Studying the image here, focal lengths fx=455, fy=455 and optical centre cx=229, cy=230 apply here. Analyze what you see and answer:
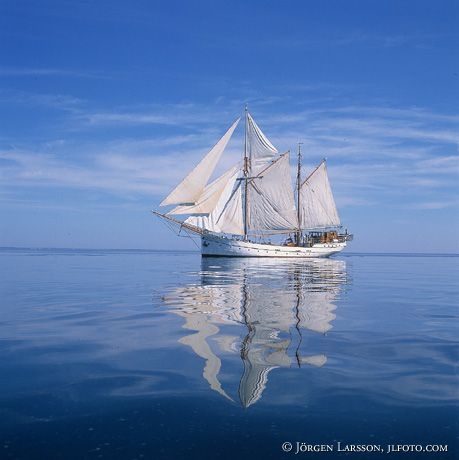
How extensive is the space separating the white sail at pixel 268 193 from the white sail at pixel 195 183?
9553mm

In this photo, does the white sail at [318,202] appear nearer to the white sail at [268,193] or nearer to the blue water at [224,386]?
the white sail at [268,193]

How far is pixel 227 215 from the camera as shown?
227 ft

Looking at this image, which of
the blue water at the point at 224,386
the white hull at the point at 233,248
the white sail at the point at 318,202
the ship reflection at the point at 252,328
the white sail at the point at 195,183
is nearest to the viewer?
the blue water at the point at 224,386

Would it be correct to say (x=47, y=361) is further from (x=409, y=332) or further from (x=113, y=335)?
(x=409, y=332)

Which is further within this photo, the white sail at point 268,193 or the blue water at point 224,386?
the white sail at point 268,193

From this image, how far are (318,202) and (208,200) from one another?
23.9 meters

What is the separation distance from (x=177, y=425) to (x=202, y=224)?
6167 centimetres

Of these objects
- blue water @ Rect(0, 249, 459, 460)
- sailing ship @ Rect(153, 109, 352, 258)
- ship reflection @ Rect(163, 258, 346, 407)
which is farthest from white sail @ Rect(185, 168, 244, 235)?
blue water @ Rect(0, 249, 459, 460)

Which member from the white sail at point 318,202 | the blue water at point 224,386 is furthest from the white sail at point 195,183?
the blue water at point 224,386

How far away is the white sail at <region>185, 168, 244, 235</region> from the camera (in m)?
65.9

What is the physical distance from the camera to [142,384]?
5.45 metres

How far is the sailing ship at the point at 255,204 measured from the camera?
213 feet

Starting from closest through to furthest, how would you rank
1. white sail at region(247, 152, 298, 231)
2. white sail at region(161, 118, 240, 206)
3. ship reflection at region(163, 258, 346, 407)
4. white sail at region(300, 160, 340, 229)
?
1. ship reflection at region(163, 258, 346, 407)
2. white sail at region(161, 118, 240, 206)
3. white sail at region(247, 152, 298, 231)
4. white sail at region(300, 160, 340, 229)

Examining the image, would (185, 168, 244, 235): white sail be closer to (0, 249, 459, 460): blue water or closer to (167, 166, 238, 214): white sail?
(167, 166, 238, 214): white sail
